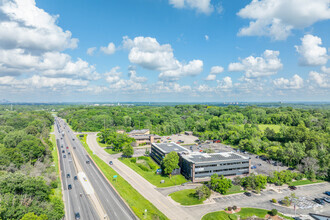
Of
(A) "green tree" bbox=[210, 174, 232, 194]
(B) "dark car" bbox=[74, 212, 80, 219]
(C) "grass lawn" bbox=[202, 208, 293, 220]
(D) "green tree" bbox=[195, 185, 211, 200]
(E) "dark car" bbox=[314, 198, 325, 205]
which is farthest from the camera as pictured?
(A) "green tree" bbox=[210, 174, 232, 194]

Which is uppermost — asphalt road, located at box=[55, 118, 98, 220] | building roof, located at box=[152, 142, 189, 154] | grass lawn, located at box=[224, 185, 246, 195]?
building roof, located at box=[152, 142, 189, 154]

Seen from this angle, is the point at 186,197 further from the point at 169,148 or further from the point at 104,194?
the point at 169,148

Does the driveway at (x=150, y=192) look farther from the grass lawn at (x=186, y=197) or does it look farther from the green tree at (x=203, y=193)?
the green tree at (x=203, y=193)

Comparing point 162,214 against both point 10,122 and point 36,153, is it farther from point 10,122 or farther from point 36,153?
point 10,122

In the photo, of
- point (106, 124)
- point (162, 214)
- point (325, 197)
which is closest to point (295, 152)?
point (325, 197)

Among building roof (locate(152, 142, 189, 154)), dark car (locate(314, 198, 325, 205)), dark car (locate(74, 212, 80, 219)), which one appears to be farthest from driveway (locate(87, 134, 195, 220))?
dark car (locate(314, 198, 325, 205))

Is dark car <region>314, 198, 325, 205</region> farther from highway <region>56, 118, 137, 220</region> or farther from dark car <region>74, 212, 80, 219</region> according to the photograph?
dark car <region>74, 212, 80, 219</region>

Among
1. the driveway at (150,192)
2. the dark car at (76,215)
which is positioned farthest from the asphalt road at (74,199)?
the driveway at (150,192)
